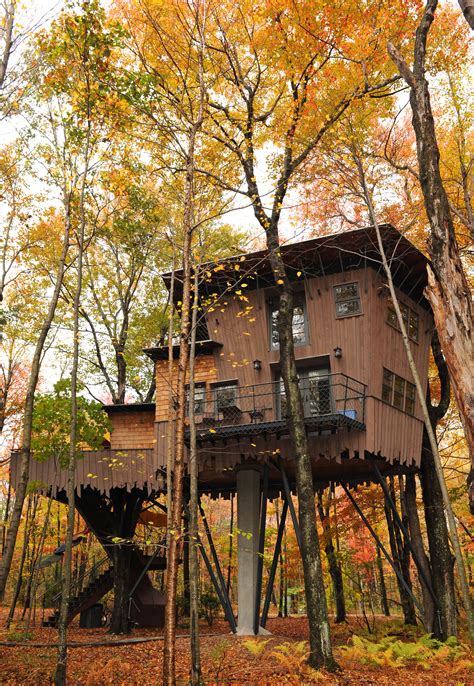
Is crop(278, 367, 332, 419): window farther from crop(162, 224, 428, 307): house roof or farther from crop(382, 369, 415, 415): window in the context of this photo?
crop(162, 224, 428, 307): house roof

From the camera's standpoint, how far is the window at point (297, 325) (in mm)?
19359

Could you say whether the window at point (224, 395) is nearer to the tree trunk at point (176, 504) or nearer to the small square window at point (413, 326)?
the small square window at point (413, 326)

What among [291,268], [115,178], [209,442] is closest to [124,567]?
[209,442]

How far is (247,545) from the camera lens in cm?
1939

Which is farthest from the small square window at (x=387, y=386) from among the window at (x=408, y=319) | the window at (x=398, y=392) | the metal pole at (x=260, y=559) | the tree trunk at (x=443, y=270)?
the tree trunk at (x=443, y=270)

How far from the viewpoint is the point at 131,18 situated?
57.0 ft

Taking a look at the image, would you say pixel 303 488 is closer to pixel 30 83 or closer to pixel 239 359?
pixel 239 359

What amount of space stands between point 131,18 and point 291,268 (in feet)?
31.0

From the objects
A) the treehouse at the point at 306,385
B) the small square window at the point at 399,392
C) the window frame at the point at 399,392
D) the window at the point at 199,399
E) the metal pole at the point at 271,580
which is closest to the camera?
the metal pole at the point at 271,580

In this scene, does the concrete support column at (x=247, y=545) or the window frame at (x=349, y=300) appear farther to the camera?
the window frame at (x=349, y=300)

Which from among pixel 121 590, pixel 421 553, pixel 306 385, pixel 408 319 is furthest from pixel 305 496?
pixel 121 590

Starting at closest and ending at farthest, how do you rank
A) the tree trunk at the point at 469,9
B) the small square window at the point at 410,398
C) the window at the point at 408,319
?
the tree trunk at the point at 469,9
the window at the point at 408,319
the small square window at the point at 410,398

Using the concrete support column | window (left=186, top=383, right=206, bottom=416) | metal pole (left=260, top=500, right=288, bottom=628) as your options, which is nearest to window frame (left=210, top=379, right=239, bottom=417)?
window (left=186, top=383, right=206, bottom=416)

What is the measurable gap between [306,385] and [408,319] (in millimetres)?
4518
